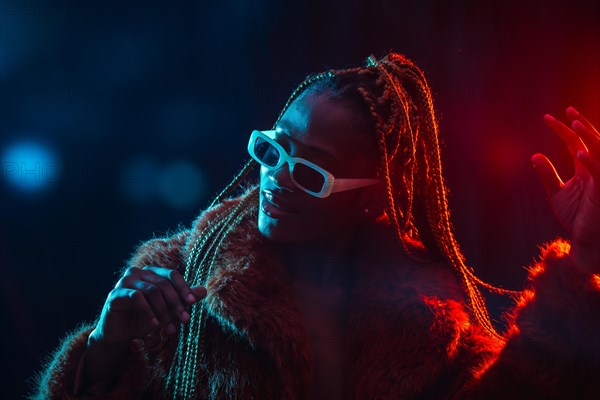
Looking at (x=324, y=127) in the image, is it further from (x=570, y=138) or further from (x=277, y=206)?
(x=570, y=138)

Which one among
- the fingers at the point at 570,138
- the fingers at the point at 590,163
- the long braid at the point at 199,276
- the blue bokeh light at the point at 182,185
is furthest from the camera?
the blue bokeh light at the point at 182,185

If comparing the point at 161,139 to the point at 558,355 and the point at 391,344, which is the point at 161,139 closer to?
the point at 391,344

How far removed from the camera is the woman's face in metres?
1.75

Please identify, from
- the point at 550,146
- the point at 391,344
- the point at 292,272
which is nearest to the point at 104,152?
the point at 292,272

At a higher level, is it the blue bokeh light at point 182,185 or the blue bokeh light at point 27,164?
the blue bokeh light at point 27,164

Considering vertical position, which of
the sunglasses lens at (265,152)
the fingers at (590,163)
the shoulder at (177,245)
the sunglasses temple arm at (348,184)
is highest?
the fingers at (590,163)

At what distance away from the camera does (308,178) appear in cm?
172

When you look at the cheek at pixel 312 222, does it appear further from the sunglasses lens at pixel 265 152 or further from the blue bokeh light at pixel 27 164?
the blue bokeh light at pixel 27 164

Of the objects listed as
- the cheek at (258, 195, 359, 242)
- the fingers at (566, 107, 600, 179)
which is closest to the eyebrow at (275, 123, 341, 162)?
the cheek at (258, 195, 359, 242)

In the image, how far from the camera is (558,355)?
1.46 m

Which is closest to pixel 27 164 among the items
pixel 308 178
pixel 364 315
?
pixel 308 178

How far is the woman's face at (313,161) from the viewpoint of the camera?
175cm

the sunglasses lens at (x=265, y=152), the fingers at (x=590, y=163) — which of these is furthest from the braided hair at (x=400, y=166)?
the fingers at (x=590, y=163)

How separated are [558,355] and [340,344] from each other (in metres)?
0.65
